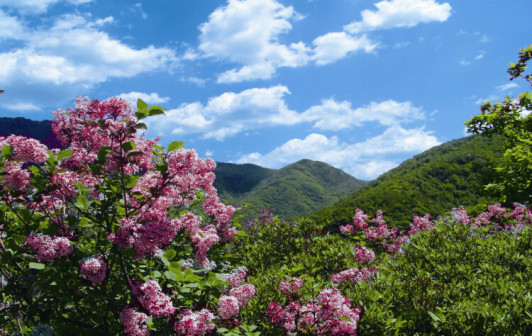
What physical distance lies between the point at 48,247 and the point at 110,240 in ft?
1.69

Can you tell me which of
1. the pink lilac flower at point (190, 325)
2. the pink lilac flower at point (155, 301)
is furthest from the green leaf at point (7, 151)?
the pink lilac flower at point (190, 325)

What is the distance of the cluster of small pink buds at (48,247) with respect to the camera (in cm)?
311

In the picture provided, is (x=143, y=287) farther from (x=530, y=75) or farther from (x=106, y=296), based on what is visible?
(x=530, y=75)

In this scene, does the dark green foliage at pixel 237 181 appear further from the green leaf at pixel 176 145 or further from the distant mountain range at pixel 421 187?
the green leaf at pixel 176 145

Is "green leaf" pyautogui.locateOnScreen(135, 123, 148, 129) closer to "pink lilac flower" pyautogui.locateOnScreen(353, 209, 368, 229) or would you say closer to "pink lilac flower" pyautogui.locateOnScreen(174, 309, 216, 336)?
"pink lilac flower" pyautogui.locateOnScreen(174, 309, 216, 336)

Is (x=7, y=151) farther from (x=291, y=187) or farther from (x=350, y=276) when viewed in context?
(x=291, y=187)

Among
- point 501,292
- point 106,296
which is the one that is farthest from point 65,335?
point 501,292

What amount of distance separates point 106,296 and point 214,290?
105 cm

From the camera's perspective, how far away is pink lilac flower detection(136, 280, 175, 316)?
291cm

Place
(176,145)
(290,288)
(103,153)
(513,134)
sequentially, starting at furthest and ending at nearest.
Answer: (513,134)
(290,288)
(176,145)
(103,153)

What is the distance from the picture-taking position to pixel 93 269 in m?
3.08

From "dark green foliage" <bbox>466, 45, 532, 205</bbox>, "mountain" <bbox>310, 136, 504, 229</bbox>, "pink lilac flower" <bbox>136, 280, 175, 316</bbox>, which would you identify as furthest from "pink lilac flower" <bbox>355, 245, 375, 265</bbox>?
"mountain" <bbox>310, 136, 504, 229</bbox>

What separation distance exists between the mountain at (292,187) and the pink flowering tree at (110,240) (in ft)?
381

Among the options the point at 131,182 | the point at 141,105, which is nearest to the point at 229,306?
the point at 131,182
